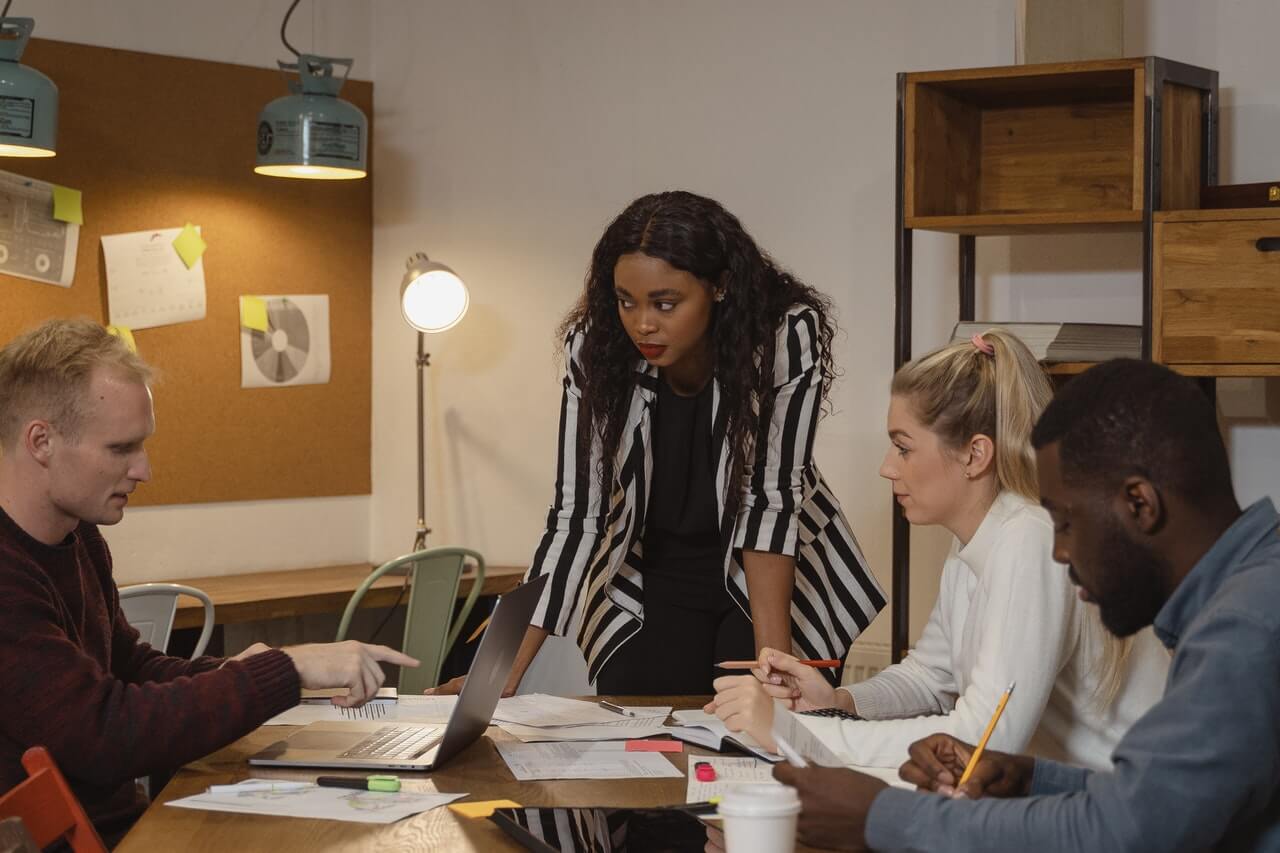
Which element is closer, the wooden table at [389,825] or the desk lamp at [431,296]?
the wooden table at [389,825]

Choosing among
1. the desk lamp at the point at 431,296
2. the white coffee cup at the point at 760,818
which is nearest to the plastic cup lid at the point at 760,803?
the white coffee cup at the point at 760,818

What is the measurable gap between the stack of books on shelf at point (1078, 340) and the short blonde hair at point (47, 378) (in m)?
1.69

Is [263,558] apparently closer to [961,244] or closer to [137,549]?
[137,549]

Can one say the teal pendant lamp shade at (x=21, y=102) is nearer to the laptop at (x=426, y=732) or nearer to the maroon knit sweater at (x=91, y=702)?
the maroon knit sweater at (x=91, y=702)

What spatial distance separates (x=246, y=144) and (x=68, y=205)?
1.90 feet

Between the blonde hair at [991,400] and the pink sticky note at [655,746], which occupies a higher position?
the blonde hair at [991,400]

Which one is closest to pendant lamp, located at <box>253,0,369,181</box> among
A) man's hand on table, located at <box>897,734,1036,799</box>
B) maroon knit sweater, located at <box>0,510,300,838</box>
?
maroon knit sweater, located at <box>0,510,300,838</box>

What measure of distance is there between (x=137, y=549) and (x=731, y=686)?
2.62 m

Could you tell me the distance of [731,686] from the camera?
1723 mm

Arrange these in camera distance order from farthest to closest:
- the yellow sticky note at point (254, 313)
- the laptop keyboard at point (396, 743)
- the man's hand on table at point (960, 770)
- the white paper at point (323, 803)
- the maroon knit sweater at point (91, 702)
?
the yellow sticky note at point (254, 313)
the laptop keyboard at point (396, 743)
the maroon knit sweater at point (91, 702)
the white paper at point (323, 803)
the man's hand on table at point (960, 770)

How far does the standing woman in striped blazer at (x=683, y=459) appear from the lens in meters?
2.29

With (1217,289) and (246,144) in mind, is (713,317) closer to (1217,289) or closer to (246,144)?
(1217,289)

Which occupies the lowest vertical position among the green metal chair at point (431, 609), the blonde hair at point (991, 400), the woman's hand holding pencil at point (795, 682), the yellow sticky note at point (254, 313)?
the green metal chair at point (431, 609)

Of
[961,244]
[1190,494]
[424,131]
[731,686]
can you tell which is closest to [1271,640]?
[1190,494]
